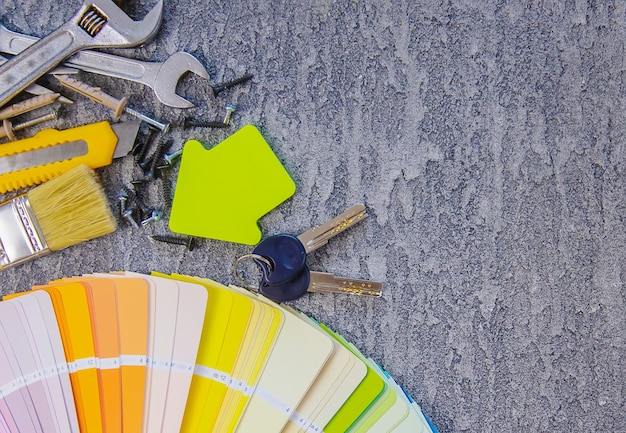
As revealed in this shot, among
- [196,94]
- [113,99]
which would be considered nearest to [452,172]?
[196,94]

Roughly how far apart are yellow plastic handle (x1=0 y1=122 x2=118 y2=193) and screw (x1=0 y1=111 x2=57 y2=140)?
2 cm

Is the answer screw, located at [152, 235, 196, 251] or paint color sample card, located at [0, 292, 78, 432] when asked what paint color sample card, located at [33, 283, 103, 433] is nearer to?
paint color sample card, located at [0, 292, 78, 432]

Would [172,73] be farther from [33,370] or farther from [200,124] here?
[33,370]

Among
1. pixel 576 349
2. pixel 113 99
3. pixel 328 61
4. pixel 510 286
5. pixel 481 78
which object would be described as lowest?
pixel 576 349

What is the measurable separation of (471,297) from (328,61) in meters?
0.41

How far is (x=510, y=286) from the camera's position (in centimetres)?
99

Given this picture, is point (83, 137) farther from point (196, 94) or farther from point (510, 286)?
point (510, 286)

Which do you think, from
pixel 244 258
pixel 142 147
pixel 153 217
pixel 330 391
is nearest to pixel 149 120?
pixel 142 147

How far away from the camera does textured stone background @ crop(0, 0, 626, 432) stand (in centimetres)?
99

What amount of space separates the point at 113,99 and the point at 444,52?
493mm

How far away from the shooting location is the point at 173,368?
0.93 meters

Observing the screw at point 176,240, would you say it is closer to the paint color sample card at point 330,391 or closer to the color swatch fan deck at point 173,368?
the color swatch fan deck at point 173,368

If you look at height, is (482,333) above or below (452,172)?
below

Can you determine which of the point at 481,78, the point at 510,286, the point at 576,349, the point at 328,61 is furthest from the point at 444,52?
the point at 576,349
